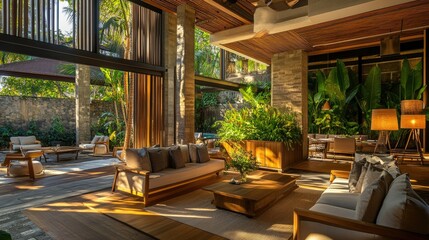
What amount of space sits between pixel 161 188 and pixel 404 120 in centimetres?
607

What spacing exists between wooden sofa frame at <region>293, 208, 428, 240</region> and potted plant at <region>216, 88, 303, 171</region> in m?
4.30

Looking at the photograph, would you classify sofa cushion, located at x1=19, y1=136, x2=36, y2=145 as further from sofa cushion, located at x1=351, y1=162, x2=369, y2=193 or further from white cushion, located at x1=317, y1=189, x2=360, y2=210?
sofa cushion, located at x1=351, y1=162, x2=369, y2=193

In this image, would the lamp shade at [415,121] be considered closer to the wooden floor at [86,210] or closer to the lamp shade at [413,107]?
the lamp shade at [413,107]

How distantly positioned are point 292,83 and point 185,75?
3.76 metres

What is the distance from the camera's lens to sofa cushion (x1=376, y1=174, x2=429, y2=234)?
70.1 inches

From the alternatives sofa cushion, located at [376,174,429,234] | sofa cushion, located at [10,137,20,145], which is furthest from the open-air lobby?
sofa cushion, located at [10,137,20,145]

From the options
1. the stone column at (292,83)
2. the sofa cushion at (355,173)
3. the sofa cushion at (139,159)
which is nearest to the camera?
the sofa cushion at (355,173)

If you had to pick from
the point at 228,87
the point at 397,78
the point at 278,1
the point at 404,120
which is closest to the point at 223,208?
the point at 278,1

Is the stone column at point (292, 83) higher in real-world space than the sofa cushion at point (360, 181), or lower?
higher

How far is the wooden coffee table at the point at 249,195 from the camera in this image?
3484 mm

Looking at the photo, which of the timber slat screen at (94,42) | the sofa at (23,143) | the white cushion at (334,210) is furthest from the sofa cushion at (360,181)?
the sofa at (23,143)

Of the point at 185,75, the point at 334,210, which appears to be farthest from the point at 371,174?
the point at 185,75

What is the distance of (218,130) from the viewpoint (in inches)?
303

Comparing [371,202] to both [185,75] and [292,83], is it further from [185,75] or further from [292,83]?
[292,83]
